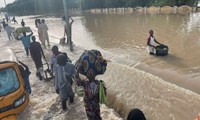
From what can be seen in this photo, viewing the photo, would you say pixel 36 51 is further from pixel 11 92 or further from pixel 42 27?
pixel 42 27

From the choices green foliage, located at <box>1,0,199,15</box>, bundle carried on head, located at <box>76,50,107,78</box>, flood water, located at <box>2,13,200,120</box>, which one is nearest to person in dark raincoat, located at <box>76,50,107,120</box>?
bundle carried on head, located at <box>76,50,107,78</box>

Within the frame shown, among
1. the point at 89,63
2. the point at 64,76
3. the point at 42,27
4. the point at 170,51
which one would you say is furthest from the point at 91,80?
the point at 42,27

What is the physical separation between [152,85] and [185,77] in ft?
5.13

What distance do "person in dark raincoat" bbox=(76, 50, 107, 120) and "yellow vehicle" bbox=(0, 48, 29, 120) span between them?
1891mm

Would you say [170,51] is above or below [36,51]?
below

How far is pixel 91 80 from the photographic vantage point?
540 centimetres

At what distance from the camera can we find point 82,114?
24.9 feet

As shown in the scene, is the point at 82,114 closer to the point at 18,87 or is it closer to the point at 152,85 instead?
the point at 18,87

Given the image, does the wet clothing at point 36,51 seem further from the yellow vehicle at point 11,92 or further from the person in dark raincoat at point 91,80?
the person in dark raincoat at point 91,80

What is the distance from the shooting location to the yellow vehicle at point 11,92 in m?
6.42

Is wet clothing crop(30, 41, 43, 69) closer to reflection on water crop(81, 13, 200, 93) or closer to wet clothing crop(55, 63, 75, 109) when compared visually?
wet clothing crop(55, 63, 75, 109)

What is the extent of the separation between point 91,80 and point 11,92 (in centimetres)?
249

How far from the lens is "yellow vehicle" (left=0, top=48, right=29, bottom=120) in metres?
6.42

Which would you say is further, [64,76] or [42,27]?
[42,27]
